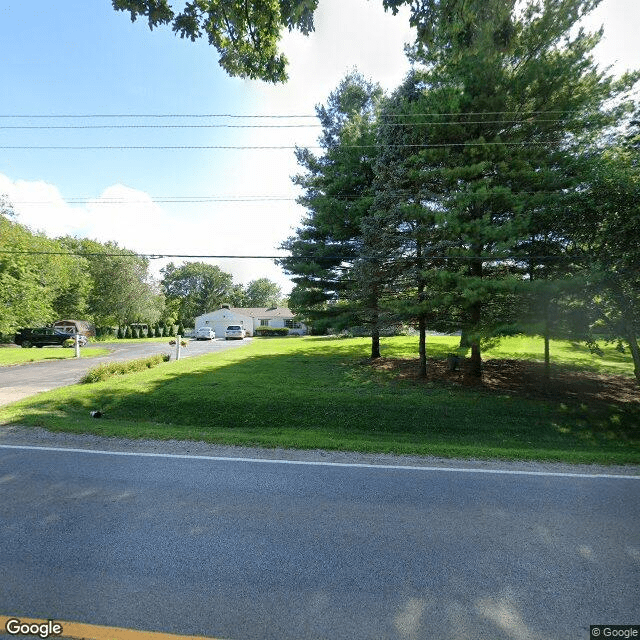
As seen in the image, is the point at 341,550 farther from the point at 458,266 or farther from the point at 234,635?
the point at 458,266

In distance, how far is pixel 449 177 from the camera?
10984mm

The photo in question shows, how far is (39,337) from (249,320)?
32954 millimetres

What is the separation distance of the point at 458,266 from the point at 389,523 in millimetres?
9406

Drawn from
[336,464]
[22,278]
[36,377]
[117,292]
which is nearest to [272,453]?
[336,464]

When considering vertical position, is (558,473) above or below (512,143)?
below

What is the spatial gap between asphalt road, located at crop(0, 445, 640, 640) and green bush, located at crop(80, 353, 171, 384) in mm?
8312

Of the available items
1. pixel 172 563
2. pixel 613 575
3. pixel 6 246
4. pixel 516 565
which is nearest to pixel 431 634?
pixel 516 565

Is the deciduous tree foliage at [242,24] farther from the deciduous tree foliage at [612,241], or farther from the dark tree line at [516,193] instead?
the deciduous tree foliage at [612,241]

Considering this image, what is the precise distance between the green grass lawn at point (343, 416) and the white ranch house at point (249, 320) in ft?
131

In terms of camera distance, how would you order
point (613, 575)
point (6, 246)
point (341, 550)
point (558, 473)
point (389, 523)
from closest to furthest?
point (613, 575) → point (341, 550) → point (389, 523) → point (558, 473) → point (6, 246)

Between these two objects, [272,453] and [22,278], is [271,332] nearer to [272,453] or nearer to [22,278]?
[22,278]

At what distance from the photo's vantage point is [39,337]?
1121 inches

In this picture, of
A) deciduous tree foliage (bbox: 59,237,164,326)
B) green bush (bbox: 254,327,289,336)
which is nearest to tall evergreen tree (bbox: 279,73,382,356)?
deciduous tree foliage (bbox: 59,237,164,326)

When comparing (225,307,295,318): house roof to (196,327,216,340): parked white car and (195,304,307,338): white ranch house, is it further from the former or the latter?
(196,327,216,340): parked white car
